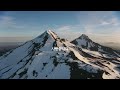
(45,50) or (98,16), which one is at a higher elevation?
(98,16)

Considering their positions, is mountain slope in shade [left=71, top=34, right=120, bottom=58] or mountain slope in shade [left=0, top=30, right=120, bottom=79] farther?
mountain slope in shade [left=71, top=34, right=120, bottom=58]

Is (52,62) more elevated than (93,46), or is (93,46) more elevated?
(93,46)

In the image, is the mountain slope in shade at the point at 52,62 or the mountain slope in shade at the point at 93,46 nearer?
the mountain slope in shade at the point at 52,62
